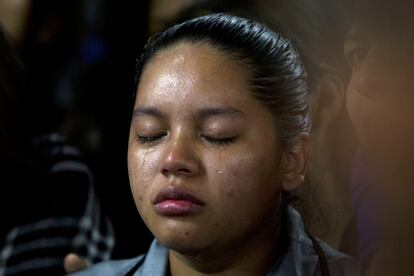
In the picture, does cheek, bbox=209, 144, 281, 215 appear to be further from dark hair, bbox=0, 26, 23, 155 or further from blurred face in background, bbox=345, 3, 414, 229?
dark hair, bbox=0, 26, 23, 155

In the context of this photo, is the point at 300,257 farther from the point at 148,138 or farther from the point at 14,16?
the point at 14,16

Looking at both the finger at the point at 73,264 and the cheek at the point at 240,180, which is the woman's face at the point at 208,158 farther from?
the finger at the point at 73,264

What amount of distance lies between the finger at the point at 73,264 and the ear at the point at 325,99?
0.37 meters

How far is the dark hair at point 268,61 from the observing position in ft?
2.38

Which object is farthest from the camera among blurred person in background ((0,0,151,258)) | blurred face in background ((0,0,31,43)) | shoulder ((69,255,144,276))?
blurred face in background ((0,0,31,43))

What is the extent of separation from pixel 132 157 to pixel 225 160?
0.36 feet

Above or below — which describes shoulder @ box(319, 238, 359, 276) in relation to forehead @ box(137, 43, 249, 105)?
below

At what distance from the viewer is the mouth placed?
0.71 m

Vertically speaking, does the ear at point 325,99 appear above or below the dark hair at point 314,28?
below

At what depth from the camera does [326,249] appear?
0.74m

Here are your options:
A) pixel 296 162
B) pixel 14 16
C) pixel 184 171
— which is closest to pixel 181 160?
pixel 184 171

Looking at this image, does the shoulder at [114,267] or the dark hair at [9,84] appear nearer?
the shoulder at [114,267]

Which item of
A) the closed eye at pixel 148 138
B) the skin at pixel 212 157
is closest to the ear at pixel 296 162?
the skin at pixel 212 157

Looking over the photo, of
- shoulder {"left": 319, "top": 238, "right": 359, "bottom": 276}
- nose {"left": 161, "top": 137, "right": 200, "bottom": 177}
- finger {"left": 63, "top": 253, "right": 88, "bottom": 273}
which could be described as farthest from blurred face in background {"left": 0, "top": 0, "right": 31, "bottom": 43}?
shoulder {"left": 319, "top": 238, "right": 359, "bottom": 276}
